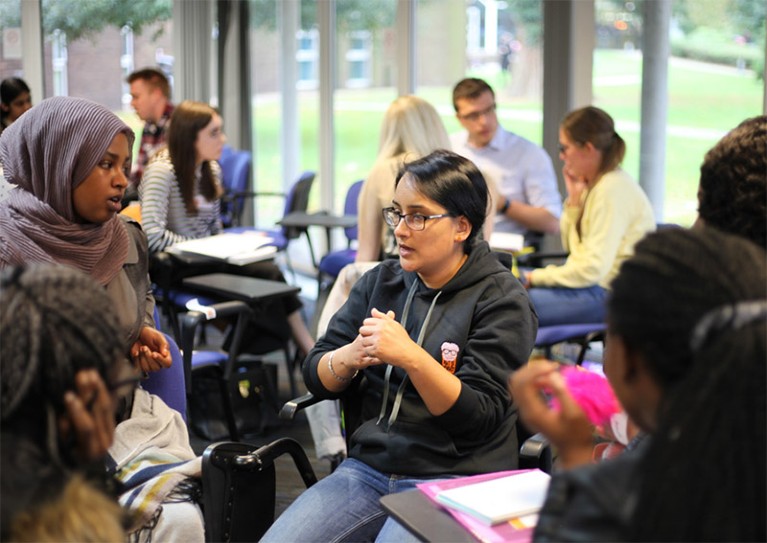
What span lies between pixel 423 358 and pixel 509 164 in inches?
117

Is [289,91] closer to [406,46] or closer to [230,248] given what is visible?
[406,46]

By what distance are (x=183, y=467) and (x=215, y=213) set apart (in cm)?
278

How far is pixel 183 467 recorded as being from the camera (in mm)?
2264

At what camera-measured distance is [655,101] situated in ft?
17.5

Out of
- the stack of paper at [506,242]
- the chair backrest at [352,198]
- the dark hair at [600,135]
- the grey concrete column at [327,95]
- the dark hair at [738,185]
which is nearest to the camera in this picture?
the dark hair at [738,185]

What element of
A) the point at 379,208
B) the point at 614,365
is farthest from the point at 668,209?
the point at 614,365

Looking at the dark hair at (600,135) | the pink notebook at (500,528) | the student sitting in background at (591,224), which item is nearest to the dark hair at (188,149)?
the student sitting in background at (591,224)

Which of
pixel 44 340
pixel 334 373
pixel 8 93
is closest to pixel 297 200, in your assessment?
pixel 8 93

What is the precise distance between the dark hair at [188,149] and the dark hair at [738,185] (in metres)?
3.13

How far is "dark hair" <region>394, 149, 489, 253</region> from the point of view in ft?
8.29

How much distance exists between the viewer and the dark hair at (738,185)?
6.23ft

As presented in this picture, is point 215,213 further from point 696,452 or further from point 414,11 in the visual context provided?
point 696,452

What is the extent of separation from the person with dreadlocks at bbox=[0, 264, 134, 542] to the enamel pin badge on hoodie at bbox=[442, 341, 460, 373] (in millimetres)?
1098

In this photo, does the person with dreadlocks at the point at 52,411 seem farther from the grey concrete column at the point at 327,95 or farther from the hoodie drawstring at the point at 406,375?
the grey concrete column at the point at 327,95
